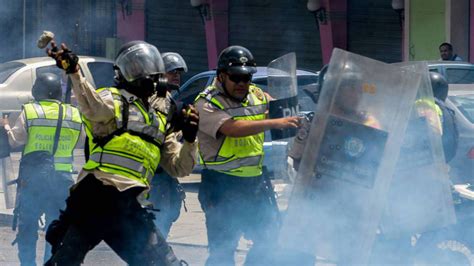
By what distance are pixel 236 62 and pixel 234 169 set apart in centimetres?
62

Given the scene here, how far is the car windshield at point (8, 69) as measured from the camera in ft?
51.2

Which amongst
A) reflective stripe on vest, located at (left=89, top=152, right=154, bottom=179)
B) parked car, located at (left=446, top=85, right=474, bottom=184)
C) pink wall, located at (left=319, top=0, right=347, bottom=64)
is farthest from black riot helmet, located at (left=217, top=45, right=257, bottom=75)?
pink wall, located at (left=319, top=0, right=347, bottom=64)

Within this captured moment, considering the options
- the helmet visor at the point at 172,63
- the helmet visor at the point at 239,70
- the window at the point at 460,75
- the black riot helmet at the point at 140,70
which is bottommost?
the window at the point at 460,75

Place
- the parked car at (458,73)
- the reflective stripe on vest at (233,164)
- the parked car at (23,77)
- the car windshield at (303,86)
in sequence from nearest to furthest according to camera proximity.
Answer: the reflective stripe on vest at (233,164), the car windshield at (303,86), the parked car at (458,73), the parked car at (23,77)

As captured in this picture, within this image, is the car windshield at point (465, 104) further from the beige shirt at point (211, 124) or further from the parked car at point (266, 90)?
the beige shirt at point (211, 124)

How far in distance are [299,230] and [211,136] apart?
80 cm

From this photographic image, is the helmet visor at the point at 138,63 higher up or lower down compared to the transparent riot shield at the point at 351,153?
higher up

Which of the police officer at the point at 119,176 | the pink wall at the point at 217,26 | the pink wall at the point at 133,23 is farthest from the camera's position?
the pink wall at the point at 133,23

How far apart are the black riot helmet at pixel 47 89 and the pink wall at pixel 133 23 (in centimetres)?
1394

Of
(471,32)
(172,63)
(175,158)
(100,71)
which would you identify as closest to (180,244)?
(172,63)

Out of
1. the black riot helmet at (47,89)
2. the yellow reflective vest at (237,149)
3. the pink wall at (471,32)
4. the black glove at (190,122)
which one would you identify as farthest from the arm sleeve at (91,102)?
the pink wall at (471,32)

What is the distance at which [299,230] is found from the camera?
245 inches

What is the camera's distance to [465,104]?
10.4 m

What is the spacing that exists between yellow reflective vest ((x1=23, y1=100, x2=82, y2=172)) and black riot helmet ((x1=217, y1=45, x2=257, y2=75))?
53.6 inches
